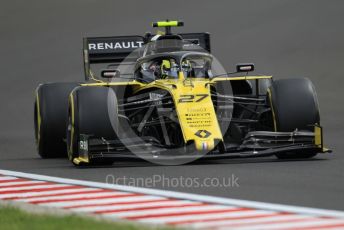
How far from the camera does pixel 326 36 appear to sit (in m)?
30.2

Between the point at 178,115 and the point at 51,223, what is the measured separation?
5.04 meters

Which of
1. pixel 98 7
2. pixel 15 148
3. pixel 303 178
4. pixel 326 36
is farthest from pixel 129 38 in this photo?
pixel 98 7

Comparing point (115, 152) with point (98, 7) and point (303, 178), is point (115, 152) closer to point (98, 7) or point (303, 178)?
point (303, 178)

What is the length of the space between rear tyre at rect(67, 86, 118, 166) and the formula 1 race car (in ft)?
0.04

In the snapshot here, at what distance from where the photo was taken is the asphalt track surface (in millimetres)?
13445

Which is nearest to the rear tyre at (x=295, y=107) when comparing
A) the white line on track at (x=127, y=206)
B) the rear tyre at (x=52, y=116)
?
the rear tyre at (x=52, y=116)

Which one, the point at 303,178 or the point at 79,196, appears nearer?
the point at 79,196

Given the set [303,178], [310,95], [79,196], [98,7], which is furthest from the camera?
[98,7]

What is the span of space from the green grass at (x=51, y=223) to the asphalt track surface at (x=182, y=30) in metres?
3.24

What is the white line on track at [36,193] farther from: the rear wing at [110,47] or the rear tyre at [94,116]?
the rear wing at [110,47]

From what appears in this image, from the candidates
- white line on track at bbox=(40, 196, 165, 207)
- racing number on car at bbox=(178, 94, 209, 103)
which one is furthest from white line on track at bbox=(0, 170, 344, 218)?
racing number on car at bbox=(178, 94, 209, 103)

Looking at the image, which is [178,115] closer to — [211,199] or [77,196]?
[77,196]

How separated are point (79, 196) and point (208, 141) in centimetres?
301

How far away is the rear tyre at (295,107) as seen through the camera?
13805 mm
